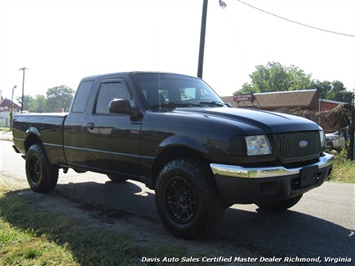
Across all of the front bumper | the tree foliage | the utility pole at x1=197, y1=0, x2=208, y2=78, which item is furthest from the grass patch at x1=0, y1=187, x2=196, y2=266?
the tree foliage

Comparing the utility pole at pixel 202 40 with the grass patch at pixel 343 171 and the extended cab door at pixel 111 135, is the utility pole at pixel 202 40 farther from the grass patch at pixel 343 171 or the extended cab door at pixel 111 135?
the extended cab door at pixel 111 135

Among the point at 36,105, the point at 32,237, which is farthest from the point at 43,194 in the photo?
the point at 36,105

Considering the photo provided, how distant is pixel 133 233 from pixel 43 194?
2.83 meters

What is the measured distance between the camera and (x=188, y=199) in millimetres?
3744

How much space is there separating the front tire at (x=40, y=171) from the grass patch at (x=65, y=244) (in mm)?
1403

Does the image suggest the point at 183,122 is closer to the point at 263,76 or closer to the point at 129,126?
the point at 129,126

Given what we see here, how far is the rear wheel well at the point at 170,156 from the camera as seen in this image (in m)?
3.80

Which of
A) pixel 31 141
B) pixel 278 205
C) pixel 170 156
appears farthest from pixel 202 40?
pixel 170 156

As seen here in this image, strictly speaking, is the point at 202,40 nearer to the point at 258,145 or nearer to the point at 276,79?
the point at 258,145

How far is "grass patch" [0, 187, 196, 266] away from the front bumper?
75 centimetres

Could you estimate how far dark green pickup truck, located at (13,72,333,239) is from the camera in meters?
3.38

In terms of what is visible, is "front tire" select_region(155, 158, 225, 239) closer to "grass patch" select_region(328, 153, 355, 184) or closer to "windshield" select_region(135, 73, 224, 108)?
"windshield" select_region(135, 73, 224, 108)

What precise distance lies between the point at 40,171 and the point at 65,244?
9.40 feet

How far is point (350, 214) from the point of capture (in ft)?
15.5
